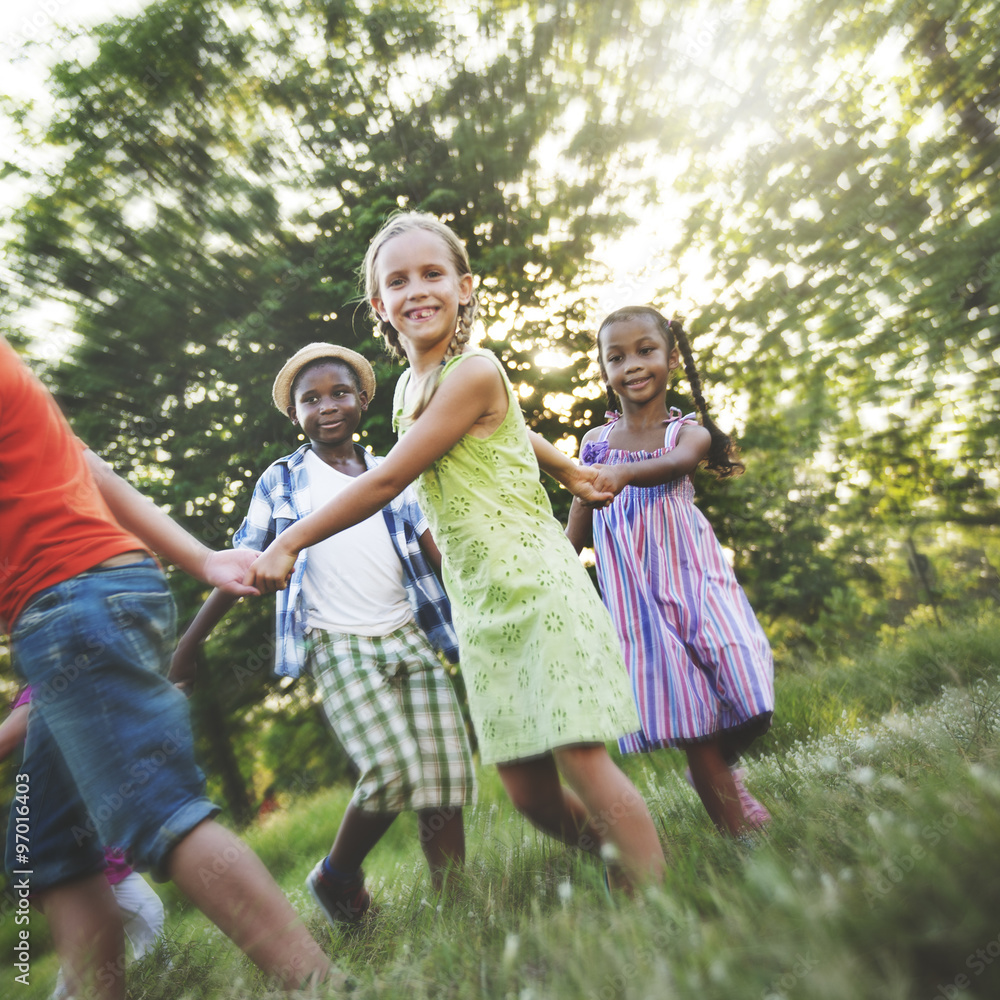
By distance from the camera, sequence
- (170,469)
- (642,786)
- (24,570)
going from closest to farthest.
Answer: (24,570), (642,786), (170,469)

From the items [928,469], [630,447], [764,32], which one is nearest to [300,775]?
[928,469]

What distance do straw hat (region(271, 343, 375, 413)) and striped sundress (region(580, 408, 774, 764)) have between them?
1238 mm

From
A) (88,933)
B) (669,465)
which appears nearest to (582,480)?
(669,465)

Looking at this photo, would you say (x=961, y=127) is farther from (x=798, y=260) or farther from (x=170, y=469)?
(x=170, y=469)

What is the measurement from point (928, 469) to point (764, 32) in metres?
4.90

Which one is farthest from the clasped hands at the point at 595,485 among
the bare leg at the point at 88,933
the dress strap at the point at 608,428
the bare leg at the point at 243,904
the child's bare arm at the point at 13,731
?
the child's bare arm at the point at 13,731

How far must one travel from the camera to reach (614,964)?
1370 mm

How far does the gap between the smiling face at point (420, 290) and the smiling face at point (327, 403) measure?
3.26ft

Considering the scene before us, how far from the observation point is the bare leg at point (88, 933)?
2.00 meters

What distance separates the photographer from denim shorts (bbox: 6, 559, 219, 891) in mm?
1661

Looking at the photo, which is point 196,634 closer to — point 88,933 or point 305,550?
point 305,550

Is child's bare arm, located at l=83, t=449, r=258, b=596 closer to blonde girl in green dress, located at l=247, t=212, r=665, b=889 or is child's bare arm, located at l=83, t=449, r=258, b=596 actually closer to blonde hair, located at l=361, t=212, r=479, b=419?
blonde girl in green dress, located at l=247, t=212, r=665, b=889

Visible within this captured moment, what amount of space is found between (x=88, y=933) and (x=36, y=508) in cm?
115

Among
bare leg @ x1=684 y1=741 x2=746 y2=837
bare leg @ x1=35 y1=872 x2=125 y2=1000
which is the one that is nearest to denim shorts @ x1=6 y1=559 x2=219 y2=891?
bare leg @ x1=35 y1=872 x2=125 y2=1000
